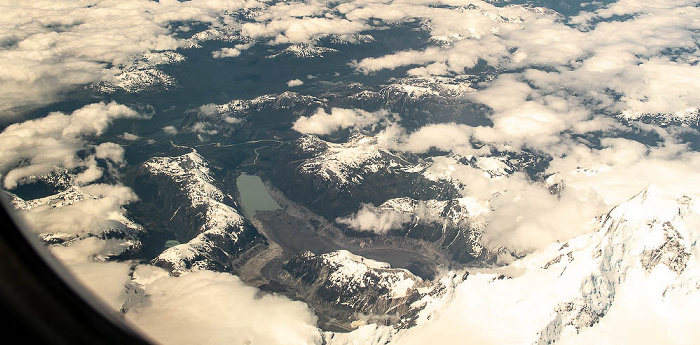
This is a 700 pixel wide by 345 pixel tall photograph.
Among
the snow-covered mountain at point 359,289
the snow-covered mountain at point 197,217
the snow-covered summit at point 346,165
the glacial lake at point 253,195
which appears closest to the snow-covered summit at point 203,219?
the snow-covered mountain at point 197,217

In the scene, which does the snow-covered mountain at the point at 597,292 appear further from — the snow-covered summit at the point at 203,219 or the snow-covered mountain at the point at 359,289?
the snow-covered summit at the point at 203,219

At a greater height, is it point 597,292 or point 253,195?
point 597,292

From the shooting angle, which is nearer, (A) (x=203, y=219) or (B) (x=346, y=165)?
(A) (x=203, y=219)

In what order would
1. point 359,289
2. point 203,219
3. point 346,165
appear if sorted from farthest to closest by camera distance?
point 346,165 → point 203,219 → point 359,289

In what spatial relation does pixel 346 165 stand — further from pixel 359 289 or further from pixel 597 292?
pixel 597 292

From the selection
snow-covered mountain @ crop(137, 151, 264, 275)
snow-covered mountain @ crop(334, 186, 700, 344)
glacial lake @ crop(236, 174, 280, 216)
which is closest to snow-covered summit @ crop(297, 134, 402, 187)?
glacial lake @ crop(236, 174, 280, 216)

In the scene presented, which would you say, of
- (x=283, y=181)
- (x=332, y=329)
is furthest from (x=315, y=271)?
(x=283, y=181)

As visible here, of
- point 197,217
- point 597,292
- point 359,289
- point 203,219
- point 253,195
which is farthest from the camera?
point 253,195

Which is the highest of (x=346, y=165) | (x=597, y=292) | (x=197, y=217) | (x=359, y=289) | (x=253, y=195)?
(x=597, y=292)

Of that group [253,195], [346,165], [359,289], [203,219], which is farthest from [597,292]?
[253,195]
